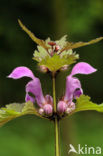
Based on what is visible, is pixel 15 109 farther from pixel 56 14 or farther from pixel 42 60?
pixel 56 14

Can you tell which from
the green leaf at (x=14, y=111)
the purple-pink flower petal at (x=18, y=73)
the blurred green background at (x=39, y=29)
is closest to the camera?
the green leaf at (x=14, y=111)

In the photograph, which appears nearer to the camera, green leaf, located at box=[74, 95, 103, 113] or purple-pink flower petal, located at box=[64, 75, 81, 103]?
green leaf, located at box=[74, 95, 103, 113]

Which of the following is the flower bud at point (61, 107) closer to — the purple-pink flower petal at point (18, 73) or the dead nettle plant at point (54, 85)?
the dead nettle plant at point (54, 85)

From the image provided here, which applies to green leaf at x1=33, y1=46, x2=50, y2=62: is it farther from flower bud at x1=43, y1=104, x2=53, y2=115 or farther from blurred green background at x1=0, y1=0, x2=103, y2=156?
blurred green background at x1=0, y1=0, x2=103, y2=156

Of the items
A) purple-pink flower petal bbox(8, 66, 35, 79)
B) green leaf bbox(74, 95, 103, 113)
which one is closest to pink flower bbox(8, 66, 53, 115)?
purple-pink flower petal bbox(8, 66, 35, 79)

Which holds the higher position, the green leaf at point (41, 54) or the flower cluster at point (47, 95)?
the green leaf at point (41, 54)

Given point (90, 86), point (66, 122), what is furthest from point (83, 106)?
point (90, 86)

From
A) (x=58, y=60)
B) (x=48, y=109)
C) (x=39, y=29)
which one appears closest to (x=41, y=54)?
(x=58, y=60)

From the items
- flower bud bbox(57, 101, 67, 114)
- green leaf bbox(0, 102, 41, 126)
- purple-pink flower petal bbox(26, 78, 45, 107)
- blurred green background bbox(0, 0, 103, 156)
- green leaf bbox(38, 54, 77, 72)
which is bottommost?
green leaf bbox(0, 102, 41, 126)

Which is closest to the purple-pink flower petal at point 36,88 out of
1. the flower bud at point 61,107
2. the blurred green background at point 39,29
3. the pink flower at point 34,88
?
the pink flower at point 34,88
